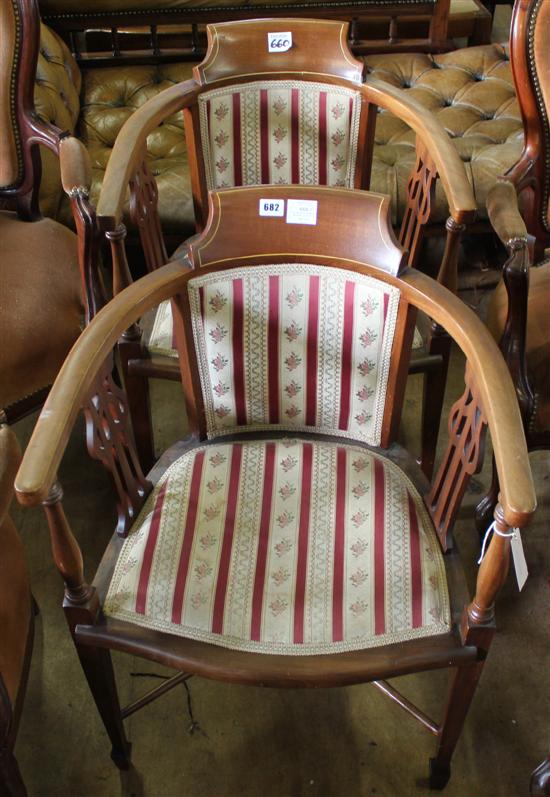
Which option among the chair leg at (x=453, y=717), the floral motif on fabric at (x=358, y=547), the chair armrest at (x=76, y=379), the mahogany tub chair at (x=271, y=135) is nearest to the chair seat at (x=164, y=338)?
the mahogany tub chair at (x=271, y=135)

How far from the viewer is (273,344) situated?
1.09 m

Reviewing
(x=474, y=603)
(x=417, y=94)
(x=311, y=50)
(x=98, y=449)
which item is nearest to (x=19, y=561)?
(x=98, y=449)

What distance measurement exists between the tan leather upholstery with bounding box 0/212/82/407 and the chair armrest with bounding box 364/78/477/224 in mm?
627

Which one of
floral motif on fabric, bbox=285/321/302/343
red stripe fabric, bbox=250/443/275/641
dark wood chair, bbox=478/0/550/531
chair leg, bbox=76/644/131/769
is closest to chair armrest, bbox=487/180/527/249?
dark wood chair, bbox=478/0/550/531

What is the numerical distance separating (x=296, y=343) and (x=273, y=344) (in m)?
0.03

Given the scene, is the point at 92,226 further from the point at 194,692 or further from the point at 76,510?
the point at 194,692

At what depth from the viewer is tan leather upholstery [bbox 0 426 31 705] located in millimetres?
897

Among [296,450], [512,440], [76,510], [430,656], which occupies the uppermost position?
[512,440]

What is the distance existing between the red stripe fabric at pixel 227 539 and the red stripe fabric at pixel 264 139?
23.4 inches

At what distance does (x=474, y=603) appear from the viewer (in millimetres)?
933

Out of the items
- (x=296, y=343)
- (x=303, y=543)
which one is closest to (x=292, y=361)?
(x=296, y=343)

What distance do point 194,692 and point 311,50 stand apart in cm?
112

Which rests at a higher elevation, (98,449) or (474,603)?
(98,449)

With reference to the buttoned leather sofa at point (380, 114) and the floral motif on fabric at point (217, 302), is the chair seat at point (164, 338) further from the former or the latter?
the buttoned leather sofa at point (380, 114)
